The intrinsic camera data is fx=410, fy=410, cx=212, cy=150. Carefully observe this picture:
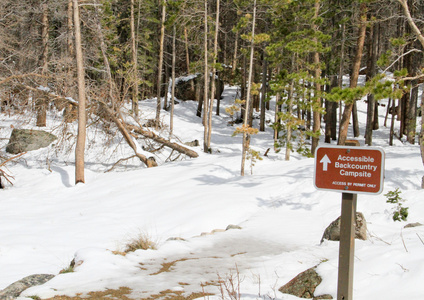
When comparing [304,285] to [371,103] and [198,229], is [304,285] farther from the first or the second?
[371,103]

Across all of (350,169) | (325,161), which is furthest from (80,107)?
(350,169)

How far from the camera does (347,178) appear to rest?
3240 mm

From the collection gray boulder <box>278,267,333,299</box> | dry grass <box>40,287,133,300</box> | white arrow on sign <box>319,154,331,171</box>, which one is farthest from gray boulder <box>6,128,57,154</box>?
white arrow on sign <box>319,154,331,171</box>

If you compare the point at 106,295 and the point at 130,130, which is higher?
the point at 130,130

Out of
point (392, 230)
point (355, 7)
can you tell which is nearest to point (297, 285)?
point (392, 230)

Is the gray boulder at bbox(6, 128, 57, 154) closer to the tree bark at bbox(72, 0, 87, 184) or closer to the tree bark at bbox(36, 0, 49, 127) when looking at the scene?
the tree bark at bbox(36, 0, 49, 127)

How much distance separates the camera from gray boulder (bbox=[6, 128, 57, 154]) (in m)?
20.7

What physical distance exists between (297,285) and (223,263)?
182 cm

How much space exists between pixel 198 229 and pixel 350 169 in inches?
270

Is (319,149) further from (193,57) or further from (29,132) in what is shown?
(193,57)

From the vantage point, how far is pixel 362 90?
9.02 meters

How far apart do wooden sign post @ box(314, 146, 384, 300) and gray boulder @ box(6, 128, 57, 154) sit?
65.6 feet

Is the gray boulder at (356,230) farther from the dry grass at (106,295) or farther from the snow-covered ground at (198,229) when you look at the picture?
A: the dry grass at (106,295)

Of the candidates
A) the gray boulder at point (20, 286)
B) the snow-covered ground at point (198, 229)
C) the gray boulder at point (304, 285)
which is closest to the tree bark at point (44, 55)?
the snow-covered ground at point (198, 229)
